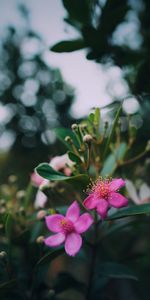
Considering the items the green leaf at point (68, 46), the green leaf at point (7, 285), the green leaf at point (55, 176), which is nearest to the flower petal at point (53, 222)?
the green leaf at point (55, 176)

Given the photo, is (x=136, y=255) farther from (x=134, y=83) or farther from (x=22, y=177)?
(x=22, y=177)

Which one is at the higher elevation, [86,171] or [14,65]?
[14,65]

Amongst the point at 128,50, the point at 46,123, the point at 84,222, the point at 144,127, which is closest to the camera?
the point at 84,222

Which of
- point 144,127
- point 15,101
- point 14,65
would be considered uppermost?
point 14,65

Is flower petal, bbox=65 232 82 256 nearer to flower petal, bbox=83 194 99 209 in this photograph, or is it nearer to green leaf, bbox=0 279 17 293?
flower petal, bbox=83 194 99 209

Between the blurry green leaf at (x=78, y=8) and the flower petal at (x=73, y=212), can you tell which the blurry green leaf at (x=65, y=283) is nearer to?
the flower petal at (x=73, y=212)

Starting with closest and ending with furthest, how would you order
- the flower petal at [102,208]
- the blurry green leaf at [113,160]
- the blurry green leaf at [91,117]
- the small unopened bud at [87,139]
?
the flower petal at [102,208] → the small unopened bud at [87,139] → the blurry green leaf at [91,117] → the blurry green leaf at [113,160]

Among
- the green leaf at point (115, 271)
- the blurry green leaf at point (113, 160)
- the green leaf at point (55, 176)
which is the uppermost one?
the blurry green leaf at point (113, 160)

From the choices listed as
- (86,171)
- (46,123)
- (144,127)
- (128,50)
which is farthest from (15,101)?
(86,171)

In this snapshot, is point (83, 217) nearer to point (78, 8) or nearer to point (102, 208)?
point (102, 208)
